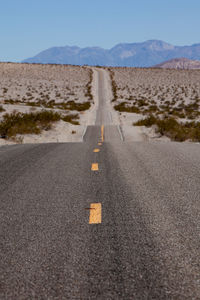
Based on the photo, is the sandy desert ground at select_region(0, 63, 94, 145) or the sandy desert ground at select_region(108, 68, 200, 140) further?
the sandy desert ground at select_region(108, 68, 200, 140)

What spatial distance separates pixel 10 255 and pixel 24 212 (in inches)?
50.7

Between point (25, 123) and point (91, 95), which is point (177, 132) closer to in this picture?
point (25, 123)

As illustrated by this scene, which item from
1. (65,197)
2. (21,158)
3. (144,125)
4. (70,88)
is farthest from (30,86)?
(65,197)

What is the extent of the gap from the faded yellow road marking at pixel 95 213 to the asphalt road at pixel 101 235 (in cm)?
6

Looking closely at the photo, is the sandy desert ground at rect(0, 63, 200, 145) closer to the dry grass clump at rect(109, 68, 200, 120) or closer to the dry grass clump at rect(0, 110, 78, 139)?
the dry grass clump at rect(109, 68, 200, 120)

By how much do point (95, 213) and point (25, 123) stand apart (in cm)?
1793

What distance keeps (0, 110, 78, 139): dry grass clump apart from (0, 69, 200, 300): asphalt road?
1172 centimetres

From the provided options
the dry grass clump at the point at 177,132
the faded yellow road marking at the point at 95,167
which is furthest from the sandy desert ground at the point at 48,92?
the faded yellow road marking at the point at 95,167

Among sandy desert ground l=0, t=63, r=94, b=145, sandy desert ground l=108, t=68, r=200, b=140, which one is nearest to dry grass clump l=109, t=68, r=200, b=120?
sandy desert ground l=108, t=68, r=200, b=140

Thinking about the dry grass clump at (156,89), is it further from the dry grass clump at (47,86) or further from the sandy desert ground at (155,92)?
the dry grass clump at (47,86)

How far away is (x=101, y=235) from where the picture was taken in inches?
140

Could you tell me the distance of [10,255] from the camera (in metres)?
Result: 3.16

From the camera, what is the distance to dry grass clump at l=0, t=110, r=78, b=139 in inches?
706

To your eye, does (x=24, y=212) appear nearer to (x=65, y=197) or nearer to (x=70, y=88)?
(x=65, y=197)
